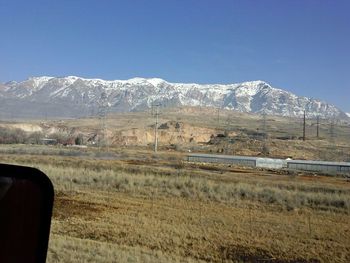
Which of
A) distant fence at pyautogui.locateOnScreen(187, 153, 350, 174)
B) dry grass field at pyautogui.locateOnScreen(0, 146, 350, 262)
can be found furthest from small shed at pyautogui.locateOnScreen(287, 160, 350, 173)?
dry grass field at pyautogui.locateOnScreen(0, 146, 350, 262)

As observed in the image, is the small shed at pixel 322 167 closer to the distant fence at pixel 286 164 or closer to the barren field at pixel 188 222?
the distant fence at pixel 286 164

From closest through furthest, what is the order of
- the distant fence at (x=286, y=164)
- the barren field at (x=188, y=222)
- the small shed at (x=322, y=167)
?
the barren field at (x=188, y=222)
the small shed at (x=322, y=167)
the distant fence at (x=286, y=164)

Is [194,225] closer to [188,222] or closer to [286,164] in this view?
[188,222]

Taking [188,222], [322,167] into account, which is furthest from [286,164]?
[188,222]

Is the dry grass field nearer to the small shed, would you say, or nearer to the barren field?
the barren field

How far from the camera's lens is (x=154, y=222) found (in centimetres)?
1819

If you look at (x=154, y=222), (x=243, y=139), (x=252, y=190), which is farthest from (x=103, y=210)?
(x=243, y=139)

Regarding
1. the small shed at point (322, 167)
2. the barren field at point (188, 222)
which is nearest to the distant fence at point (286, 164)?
the small shed at point (322, 167)

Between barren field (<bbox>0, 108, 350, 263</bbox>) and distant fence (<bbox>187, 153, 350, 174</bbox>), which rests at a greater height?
barren field (<bbox>0, 108, 350, 263</bbox>)

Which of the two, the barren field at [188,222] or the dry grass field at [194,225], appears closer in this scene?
the dry grass field at [194,225]

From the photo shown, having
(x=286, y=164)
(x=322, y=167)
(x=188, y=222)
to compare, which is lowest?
(x=286, y=164)

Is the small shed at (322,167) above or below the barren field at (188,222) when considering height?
below

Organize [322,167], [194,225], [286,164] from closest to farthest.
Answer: [194,225]
[322,167]
[286,164]

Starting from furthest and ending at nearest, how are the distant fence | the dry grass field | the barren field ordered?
the distant fence
the barren field
the dry grass field
